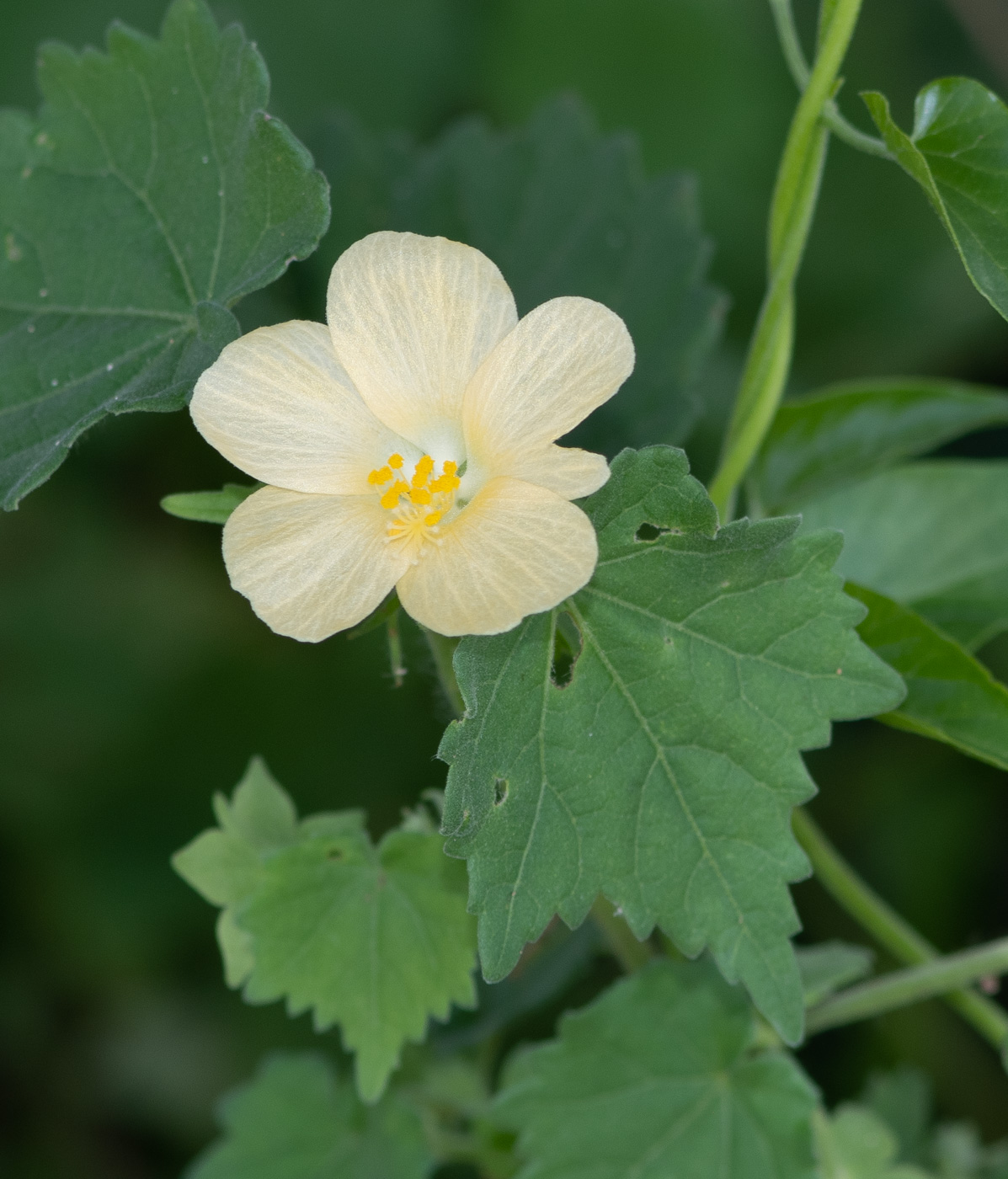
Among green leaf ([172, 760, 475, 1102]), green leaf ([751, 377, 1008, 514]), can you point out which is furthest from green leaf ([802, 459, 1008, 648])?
green leaf ([172, 760, 475, 1102])

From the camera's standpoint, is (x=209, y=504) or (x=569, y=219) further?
(x=569, y=219)

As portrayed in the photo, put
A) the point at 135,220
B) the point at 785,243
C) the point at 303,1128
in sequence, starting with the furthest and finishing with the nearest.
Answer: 1. the point at 303,1128
2. the point at 135,220
3. the point at 785,243

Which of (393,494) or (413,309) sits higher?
(413,309)

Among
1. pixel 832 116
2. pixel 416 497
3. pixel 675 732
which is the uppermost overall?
pixel 832 116

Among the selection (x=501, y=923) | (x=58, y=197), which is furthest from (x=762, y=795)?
(x=58, y=197)

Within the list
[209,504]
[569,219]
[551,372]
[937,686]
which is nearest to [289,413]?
[209,504]

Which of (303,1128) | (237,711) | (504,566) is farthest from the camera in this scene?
(237,711)

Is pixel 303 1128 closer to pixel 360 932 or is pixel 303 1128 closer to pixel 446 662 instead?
pixel 360 932
